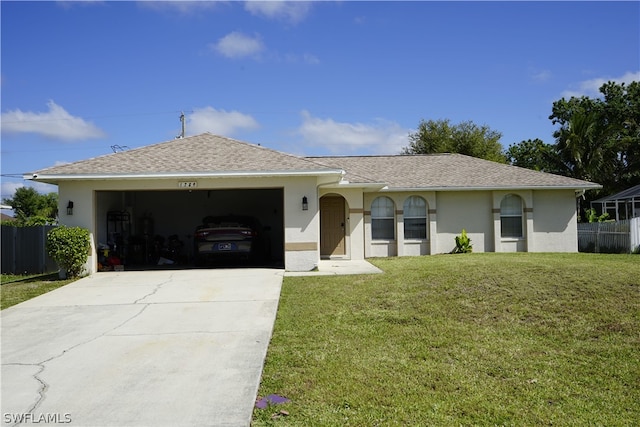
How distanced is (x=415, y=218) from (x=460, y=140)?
88.8ft

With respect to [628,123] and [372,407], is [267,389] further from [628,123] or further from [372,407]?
[628,123]

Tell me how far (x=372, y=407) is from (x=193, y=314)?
15.5 feet

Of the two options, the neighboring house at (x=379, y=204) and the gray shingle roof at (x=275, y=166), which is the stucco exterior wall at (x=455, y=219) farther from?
the gray shingle roof at (x=275, y=166)

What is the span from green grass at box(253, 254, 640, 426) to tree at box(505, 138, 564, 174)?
25278mm

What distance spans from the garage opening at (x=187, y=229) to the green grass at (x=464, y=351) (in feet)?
16.5

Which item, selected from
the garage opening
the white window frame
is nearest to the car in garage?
the garage opening

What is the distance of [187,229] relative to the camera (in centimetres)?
2028

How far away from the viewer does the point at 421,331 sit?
727cm

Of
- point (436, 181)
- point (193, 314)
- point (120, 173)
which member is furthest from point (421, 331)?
point (436, 181)

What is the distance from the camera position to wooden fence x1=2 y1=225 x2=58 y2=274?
635 inches

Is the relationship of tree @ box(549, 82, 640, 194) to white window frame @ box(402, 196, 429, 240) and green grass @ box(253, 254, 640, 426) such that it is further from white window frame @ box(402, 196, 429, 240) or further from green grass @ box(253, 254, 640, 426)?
green grass @ box(253, 254, 640, 426)

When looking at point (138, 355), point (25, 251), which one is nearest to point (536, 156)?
point (25, 251)

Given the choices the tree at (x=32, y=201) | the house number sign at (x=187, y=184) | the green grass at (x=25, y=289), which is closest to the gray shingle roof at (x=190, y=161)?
the house number sign at (x=187, y=184)

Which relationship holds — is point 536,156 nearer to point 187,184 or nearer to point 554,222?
point 554,222
